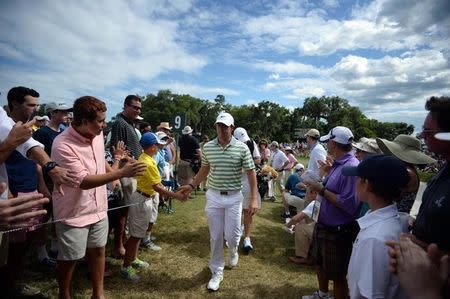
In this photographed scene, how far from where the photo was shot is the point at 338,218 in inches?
134

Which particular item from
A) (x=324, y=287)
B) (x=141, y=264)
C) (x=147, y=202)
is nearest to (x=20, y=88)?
(x=147, y=202)

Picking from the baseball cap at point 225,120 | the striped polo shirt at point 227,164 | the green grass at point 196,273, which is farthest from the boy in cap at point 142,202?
the baseball cap at point 225,120

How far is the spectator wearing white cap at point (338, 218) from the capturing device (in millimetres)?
3283

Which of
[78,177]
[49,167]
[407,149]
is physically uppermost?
[407,149]

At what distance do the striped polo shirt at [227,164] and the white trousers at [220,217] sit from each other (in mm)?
146

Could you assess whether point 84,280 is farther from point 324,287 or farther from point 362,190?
point 362,190

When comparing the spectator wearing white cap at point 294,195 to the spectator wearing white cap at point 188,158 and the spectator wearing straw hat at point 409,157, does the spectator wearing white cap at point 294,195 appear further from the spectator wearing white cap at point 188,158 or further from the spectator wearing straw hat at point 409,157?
the spectator wearing straw hat at point 409,157

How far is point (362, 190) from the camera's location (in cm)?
228

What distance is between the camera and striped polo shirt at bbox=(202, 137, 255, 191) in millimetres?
4266

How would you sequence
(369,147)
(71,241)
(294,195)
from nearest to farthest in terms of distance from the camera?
1. (71,241)
2. (369,147)
3. (294,195)

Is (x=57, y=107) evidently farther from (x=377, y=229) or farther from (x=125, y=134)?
(x=377, y=229)

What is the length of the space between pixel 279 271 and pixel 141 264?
7.53 ft

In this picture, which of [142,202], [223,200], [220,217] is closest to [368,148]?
[223,200]

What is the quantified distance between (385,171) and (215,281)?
3082 mm
